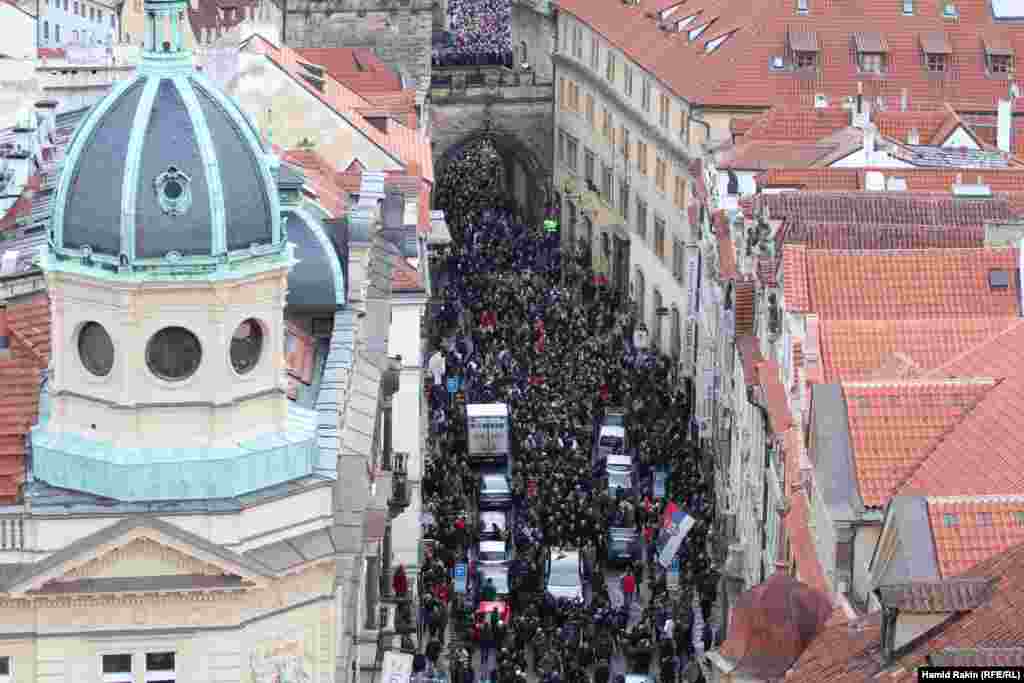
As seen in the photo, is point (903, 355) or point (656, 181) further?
point (656, 181)

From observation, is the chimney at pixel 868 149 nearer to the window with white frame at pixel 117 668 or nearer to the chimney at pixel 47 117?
the chimney at pixel 47 117

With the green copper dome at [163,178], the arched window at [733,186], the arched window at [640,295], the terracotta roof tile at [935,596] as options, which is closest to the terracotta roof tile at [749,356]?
the arched window at [733,186]

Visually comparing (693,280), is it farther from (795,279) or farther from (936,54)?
(795,279)

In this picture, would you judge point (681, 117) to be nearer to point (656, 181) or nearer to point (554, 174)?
point (656, 181)

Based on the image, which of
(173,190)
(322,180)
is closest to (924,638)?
(173,190)

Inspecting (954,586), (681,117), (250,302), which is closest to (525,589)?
(250,302)

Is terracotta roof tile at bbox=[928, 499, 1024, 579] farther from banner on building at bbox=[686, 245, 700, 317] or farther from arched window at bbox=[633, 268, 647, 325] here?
arched window at bbox=[633, 268, 647, 325]

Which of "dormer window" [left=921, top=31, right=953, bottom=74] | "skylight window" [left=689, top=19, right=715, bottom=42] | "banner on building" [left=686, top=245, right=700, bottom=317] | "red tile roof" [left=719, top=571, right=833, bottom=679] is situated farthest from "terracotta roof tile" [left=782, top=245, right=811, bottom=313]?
"skylight window" [left=689, top=19, right=715, bottom=42]

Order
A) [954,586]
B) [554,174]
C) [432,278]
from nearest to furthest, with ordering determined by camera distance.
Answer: [954,586], [432,278], [554,174]
